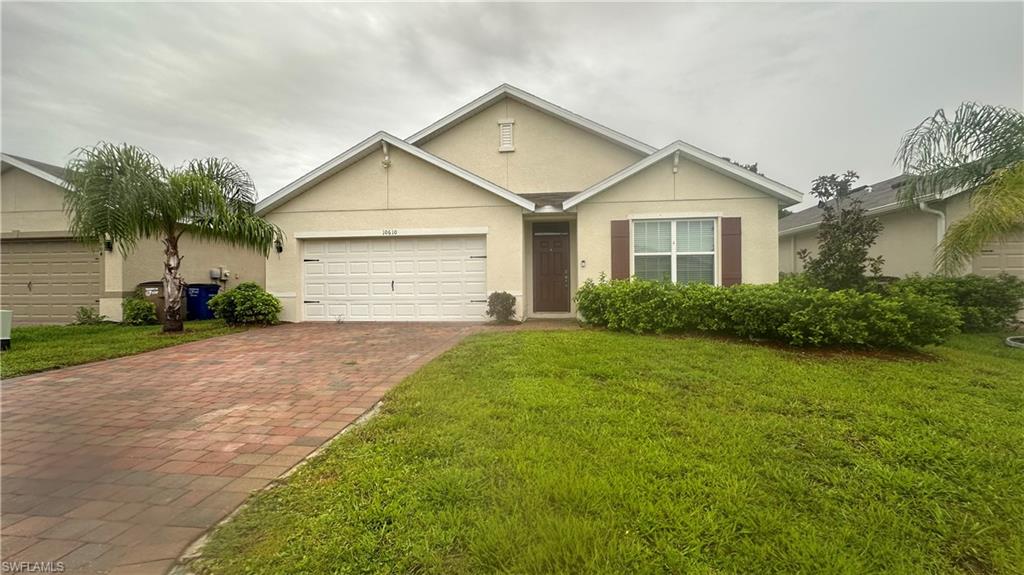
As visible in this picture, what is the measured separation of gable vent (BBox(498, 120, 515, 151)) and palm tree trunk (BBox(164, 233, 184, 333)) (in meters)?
9.10

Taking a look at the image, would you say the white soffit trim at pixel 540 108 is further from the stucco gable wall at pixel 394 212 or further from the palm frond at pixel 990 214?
the palm frond at pixel 990 214

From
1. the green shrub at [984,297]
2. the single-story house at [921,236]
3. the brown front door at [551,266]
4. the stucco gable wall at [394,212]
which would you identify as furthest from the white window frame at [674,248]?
the green shrub at [984,297]

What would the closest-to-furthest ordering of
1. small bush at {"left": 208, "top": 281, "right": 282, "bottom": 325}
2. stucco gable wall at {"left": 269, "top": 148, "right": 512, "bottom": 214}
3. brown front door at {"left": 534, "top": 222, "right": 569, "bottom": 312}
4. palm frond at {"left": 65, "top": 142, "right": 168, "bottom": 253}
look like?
palm frond at {"left": 65, "top": 142, "right": 168, "bottom": 253} → small bush at {"left": 208, "top": 281, "right": 282, "bottom": 325} → stucco gable wall at {"left": 269, "top": 148, "right": 512, "bottom": 214} → brown front door at {"left": 534, "top": 222, "right": 569, "bottom": 312}

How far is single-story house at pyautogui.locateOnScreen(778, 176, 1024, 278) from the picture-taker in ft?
34.1

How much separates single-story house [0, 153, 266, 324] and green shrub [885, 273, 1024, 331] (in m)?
19.4

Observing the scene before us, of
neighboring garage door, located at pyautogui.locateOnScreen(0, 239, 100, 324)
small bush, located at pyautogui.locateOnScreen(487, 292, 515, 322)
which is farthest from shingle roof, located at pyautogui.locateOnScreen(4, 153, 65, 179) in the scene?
small bush, located at pyautogui.locateOnScreen(487, 292, 515, 322)

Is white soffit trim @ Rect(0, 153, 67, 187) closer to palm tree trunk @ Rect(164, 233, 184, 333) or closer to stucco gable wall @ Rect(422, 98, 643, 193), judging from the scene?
palm tree trunk @ Rect(164, 233, 184, 333)

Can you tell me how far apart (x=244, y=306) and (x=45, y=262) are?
695 cm

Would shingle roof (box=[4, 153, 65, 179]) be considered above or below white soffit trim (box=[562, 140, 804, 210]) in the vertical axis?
above

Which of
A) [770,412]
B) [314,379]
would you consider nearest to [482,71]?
[314,379]

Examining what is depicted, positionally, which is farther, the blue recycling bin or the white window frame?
the blue recycling bin

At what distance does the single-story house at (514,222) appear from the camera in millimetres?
10328

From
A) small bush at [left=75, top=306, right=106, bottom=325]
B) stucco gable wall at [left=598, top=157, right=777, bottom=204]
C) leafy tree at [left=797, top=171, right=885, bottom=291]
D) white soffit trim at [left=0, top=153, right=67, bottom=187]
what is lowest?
small bush at [left=75, top=306, right=106, bottom=325]

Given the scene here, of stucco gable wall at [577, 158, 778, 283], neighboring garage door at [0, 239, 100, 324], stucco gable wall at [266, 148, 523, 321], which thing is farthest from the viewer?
neighboring garage door at [0, 239, 100, 324]
